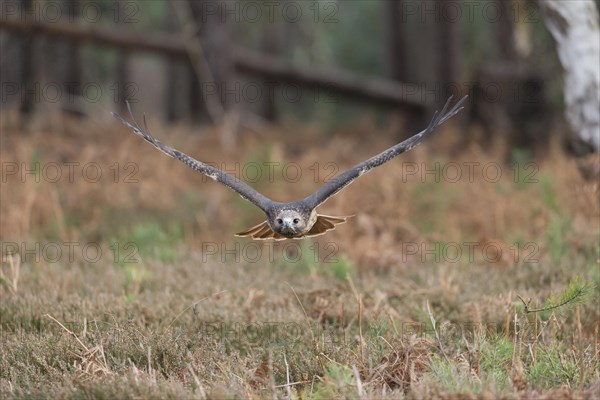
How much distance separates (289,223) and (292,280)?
2085 millimetres

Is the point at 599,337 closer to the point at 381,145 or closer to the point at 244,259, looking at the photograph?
the point at 244,259

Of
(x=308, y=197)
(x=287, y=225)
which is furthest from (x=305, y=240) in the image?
(x=287, y=225)

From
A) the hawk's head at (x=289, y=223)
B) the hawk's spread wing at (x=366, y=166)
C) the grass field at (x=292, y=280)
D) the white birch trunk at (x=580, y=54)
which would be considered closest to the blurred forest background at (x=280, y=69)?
the grass field at (x=292, y=280)

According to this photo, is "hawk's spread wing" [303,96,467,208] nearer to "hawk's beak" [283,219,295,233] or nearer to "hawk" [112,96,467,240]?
"hawk" [112,96,467,240]

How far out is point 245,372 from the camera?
3951mm

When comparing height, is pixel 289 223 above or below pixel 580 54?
below

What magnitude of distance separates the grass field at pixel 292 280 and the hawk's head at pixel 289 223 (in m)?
0.58

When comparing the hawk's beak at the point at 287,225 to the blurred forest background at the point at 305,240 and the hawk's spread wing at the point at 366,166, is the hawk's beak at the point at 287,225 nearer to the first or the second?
the hawk's spread wing at the point at 366,166

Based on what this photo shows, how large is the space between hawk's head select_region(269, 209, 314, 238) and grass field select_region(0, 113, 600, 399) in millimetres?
576

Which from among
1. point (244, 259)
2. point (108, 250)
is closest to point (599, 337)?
point (244, 259)

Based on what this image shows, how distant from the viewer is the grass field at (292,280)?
3.97 m

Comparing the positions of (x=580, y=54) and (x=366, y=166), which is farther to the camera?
(x=580, y=54)

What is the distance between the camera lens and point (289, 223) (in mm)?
4469

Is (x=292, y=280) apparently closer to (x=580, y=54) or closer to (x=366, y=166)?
(x=366, y=166)
